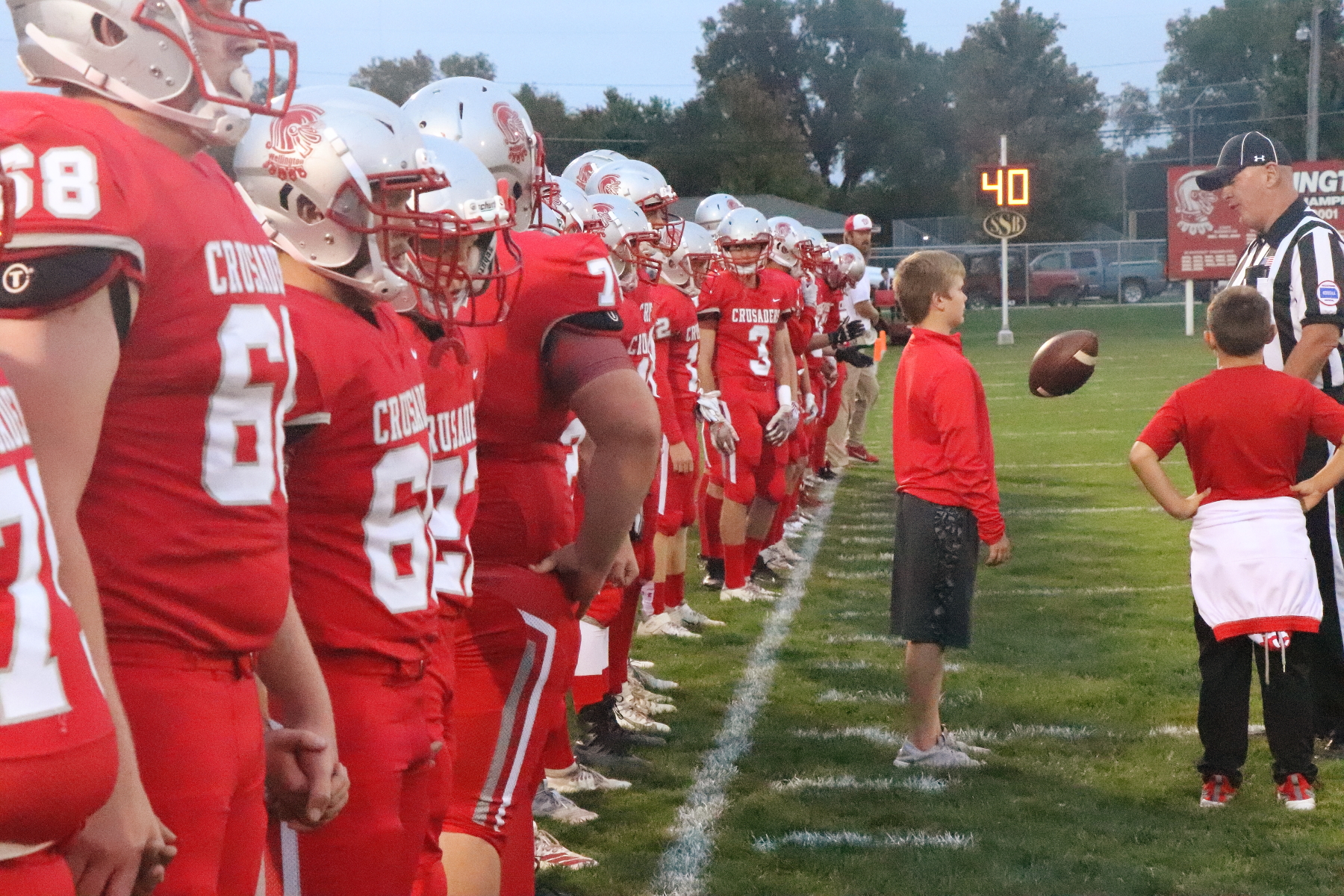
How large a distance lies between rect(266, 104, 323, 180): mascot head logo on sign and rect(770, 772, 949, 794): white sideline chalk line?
3299mm

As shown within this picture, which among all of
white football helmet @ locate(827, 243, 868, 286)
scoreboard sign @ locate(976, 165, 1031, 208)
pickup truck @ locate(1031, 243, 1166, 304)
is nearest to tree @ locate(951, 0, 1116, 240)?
pickup truck @ locate(1031, 243, 1166, 304)

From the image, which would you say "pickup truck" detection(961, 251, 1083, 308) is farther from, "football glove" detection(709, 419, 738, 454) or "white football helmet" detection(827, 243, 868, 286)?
"football glove" detection(709, 419, 738, 454)

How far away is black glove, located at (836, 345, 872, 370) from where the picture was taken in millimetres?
13227

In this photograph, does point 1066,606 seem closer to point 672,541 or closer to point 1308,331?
point 672,541

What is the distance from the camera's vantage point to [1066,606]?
8461 mm

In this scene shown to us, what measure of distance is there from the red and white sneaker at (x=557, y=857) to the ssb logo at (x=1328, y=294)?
3221 millimetres

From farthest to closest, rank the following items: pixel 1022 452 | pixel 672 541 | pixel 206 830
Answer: pixel 1022 452
pixel 672 541
pixel 206 830

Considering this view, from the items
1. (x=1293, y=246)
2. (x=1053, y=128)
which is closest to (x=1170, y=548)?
(x=1293, y=246)

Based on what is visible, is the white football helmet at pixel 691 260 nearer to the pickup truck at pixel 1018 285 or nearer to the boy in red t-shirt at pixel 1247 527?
the boy in red t-shirt at pixel 1247 527

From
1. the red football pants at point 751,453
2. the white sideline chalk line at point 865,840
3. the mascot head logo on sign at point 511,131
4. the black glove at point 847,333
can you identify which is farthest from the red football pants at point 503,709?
the black glove at point 847,333

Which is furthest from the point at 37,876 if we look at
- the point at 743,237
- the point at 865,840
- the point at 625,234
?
the point at 743,237

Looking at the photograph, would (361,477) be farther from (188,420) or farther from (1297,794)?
(1297,794)

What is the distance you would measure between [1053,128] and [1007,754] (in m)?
69.1

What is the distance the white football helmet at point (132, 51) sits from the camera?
200 centimetres
